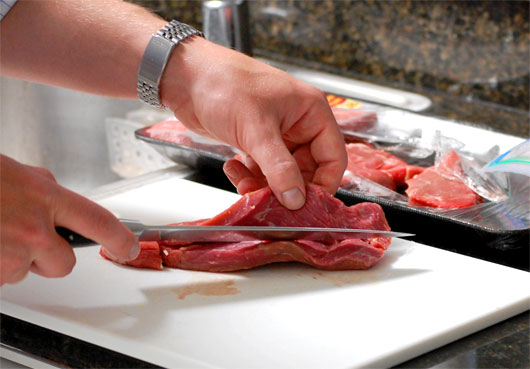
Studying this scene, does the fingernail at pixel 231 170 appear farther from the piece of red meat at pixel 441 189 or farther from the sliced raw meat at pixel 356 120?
the sliced raw meat at pixel 356 120

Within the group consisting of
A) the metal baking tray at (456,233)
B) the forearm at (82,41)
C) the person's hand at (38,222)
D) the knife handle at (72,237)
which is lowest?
the metal baking tray at (456,233)

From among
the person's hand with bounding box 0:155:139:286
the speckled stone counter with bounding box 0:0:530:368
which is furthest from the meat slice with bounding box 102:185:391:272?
the speckled stone counter with bounding box 0:0:530:368

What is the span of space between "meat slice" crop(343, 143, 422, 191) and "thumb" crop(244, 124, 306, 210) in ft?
1.06

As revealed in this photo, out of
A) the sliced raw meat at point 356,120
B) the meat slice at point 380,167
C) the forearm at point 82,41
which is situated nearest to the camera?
the forearm at point 82,41

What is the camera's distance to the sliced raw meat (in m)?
2.02

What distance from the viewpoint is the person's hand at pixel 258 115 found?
56.1 inches

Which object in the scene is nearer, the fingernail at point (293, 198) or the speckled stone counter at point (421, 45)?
the fingernail at point (293, 198)

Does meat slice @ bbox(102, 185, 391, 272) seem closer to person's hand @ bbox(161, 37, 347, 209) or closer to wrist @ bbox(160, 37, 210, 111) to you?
Result: person's hand @ bbox(161, 37, 347, 209)

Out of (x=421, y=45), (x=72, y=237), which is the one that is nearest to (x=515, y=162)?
(x=72, y=237)

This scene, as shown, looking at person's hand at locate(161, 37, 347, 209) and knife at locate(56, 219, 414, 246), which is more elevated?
person's hand at locate(161, 37, 347, 209)

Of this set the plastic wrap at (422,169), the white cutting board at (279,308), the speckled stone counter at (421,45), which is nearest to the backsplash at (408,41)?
the speckled stone counter at (421,45)

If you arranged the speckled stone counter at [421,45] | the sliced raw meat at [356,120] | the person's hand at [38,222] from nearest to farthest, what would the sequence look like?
the person's hand at [38,222]
the sliced raw meat at [356,120]
the speckled stone counter at [421,45]

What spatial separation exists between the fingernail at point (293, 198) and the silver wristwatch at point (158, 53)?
1.22 feet

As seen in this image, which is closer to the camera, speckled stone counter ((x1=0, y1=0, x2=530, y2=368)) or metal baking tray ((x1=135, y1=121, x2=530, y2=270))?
metal baking tray ((x1=135, y1=121, x2=530, y2=270))
